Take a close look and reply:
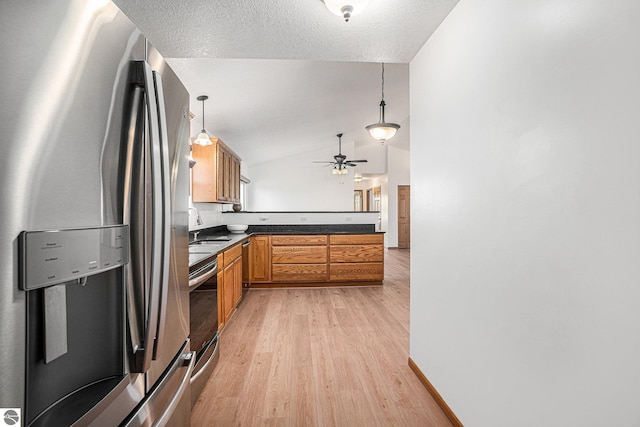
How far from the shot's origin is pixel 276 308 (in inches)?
166

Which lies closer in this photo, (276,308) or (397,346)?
(397,346)

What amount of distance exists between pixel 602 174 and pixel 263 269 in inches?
181

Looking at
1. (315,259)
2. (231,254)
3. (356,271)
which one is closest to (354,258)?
(356,271)

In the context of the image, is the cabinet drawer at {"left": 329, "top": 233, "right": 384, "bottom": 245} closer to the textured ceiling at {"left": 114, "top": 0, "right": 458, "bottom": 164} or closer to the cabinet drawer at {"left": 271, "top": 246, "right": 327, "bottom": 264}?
the cabinet drawer at {"left": 271, "top": 246, "right": 327, "bottom": 264}

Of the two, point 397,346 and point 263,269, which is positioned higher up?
point 263,269

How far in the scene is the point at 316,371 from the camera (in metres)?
2.56

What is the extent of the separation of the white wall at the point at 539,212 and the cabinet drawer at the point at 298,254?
10.5ft

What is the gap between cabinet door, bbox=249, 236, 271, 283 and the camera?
5.16 metres

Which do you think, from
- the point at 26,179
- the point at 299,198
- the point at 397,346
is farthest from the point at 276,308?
the point at 299,198

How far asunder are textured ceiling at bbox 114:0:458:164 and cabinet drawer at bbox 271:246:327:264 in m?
1.94

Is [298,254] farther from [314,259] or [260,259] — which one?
[260,259]

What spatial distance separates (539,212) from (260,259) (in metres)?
4.33

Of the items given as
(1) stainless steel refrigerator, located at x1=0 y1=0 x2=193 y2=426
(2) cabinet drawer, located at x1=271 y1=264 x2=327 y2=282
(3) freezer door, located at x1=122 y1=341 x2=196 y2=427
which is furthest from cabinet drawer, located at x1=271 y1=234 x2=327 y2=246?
(1) stainless steel refrigerator, located at x1=0 y1=0 x2=193 y2=426

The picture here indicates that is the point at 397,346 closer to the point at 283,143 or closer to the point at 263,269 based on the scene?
the point at 263,269
